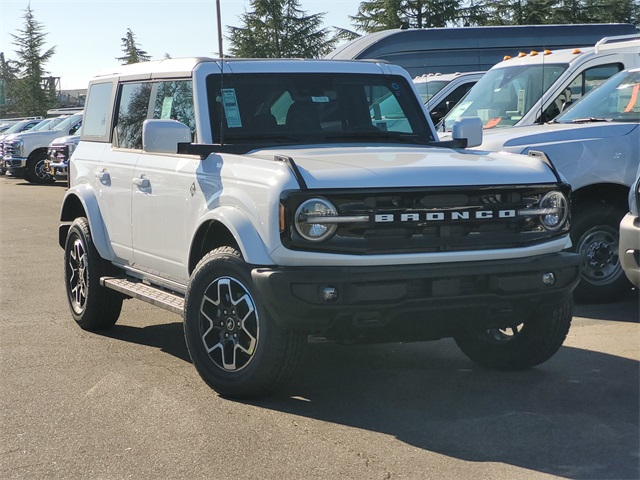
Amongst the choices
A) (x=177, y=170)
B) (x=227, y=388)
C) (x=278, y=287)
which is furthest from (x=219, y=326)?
(x=177, y=170)

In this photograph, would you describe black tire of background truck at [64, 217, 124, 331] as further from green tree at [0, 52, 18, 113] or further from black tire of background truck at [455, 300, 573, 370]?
green tree at [0, 52, 18, 113]

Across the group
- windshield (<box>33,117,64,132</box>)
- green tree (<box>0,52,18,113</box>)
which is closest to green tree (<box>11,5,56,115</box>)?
green tree (<box>0,52,18,113</box>)

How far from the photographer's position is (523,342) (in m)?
6.11

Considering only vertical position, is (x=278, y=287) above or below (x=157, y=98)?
below

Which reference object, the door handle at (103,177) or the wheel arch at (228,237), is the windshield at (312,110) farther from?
the door handle at (103,177)

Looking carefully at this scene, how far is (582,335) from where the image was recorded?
23.9ft

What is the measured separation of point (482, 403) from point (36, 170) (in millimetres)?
23478

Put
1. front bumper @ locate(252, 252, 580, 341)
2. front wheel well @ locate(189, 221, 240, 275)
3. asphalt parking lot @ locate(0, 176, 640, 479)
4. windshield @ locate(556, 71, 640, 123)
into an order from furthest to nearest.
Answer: windshield @ locate(556, 71, 640, 123) < front wheel well @ locate(189, 221, 240, 275) < front bumper @ locate(252, 252, 580, 341) < asphalt parking lot @ locate(0, 176, 640, 479)

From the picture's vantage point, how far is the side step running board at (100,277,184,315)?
629 centimetres

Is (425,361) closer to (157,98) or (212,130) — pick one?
(212,130)

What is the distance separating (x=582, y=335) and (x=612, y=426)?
2.22 m

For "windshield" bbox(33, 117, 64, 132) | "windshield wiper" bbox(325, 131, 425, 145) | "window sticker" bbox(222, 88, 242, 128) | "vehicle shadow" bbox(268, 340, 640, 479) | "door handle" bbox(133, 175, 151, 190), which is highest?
"window sticker" bbox(222, 88, 242, 128)

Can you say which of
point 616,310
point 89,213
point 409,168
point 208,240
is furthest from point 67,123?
point 409,168

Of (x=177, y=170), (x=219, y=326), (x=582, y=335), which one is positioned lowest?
(x=582, y=335)
